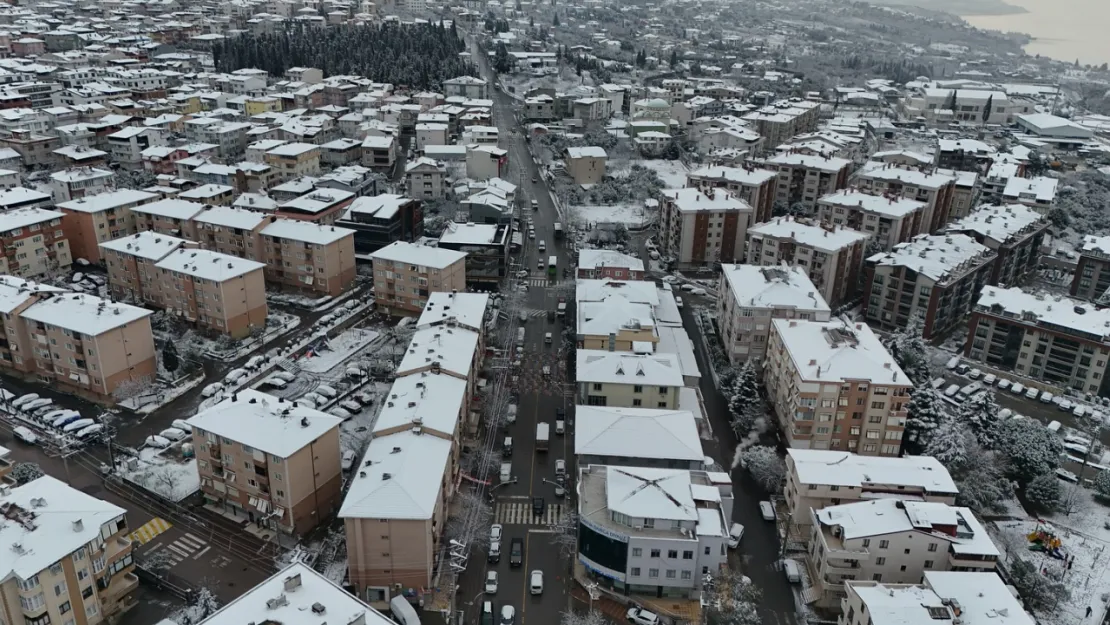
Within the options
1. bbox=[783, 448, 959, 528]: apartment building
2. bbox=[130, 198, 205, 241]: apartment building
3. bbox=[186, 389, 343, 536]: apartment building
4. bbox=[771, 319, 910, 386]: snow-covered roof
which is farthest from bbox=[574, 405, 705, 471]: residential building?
bbox=[130, 198, 205, 241]: apartment building

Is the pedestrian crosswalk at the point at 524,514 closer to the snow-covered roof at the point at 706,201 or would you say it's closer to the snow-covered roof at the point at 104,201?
the snow-covered roof at the point at 706,201

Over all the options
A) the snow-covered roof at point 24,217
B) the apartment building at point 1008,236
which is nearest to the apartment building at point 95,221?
the snow-covered roof at point 24,217

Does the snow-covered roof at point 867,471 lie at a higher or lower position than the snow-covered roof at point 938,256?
lower

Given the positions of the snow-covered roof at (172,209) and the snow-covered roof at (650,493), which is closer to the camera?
the snow-covered roof at (650,493)

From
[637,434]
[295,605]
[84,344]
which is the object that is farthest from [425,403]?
[84,344]

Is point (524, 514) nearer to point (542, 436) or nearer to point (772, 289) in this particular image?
point (542, 436)
